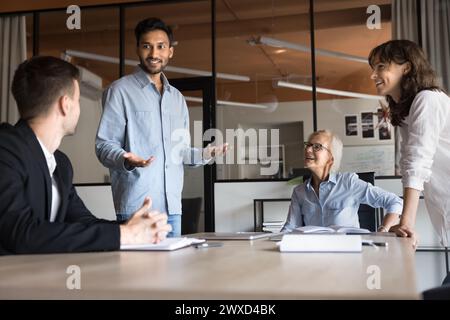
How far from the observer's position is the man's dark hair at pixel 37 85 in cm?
159

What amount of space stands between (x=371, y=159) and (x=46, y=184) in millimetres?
4484

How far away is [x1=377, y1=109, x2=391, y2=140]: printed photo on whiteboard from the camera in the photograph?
5555 millimetres

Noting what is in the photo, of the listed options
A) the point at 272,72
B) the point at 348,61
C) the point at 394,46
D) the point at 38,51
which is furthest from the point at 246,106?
the point at 394,46

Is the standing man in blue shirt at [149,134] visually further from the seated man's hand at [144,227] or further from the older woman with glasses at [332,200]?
the seated man's hand at [144,227]

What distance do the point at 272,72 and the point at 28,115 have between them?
5396 mm

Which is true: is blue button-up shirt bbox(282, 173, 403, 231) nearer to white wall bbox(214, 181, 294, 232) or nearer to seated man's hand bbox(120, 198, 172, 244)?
seated man's hand bbox(120, 198, 172, 244)

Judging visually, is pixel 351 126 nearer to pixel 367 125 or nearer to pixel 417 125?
pixel 367 125

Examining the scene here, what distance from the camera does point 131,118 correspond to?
8.37ft

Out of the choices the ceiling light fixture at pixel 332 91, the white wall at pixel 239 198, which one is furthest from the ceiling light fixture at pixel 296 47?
the white wall at pixel 239 198

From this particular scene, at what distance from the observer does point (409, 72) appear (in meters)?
1.90

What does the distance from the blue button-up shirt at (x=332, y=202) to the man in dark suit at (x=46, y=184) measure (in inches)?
50.8

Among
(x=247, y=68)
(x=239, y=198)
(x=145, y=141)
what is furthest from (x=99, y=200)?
(x=145, y=141)

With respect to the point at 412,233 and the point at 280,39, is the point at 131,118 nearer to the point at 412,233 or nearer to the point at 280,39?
the point at 412,233

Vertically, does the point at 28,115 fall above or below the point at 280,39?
below
